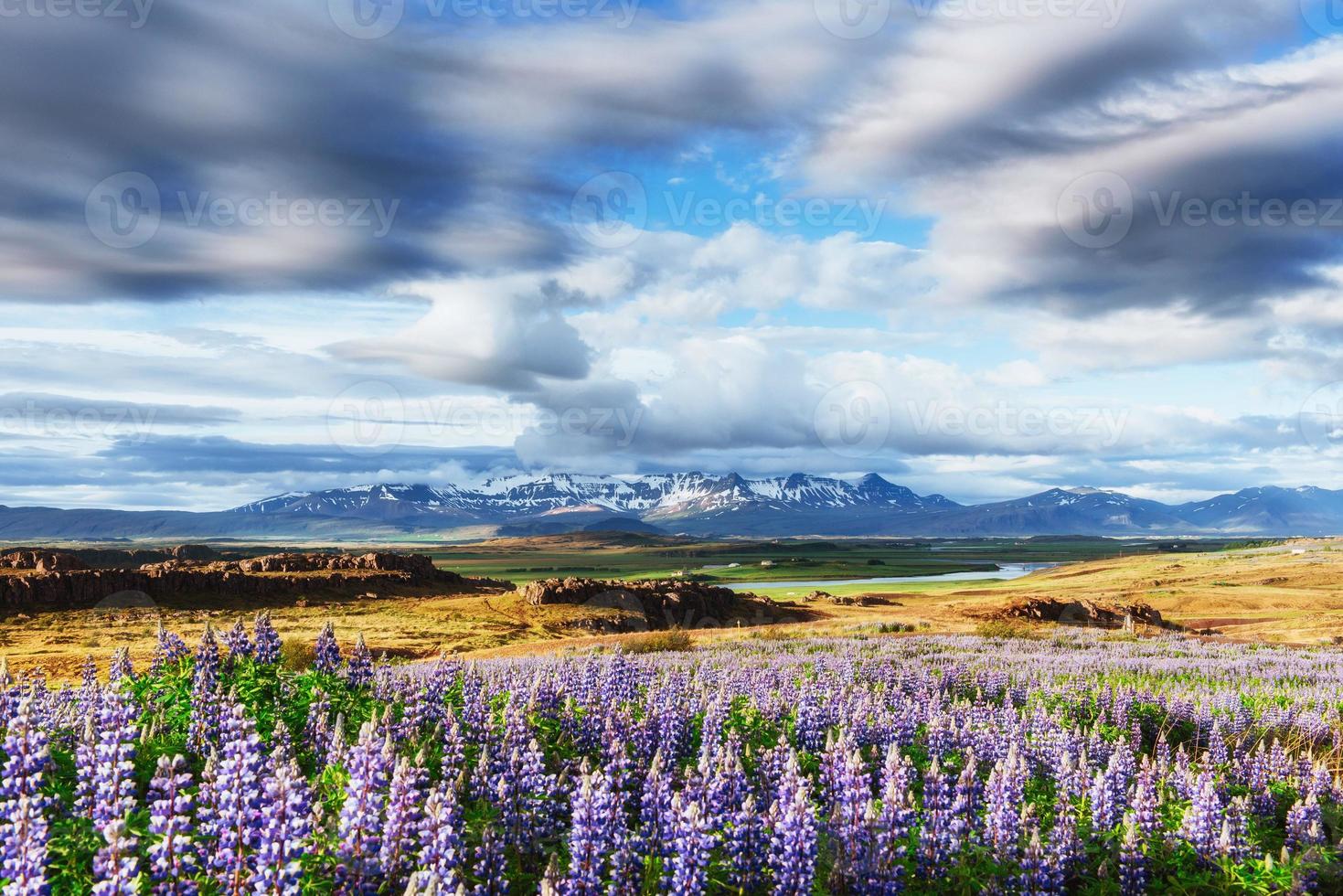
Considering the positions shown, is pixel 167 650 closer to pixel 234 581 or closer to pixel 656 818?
pixel 656 818

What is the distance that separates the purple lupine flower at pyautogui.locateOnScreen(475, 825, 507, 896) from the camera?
236 inches

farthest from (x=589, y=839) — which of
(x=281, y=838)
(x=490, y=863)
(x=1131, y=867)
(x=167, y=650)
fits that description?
(x=167, y=650)

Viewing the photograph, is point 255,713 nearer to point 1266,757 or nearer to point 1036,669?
point 1266,757

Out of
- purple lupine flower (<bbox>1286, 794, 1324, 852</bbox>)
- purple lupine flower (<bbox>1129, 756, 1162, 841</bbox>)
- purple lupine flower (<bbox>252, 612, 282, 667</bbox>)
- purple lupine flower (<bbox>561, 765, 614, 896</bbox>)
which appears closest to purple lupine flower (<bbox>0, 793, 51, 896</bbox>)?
purple lupine flower (<bbox>561, 765, 614, 896</bbox>)

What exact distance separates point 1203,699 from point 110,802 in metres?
16.9

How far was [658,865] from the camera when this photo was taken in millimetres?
6375

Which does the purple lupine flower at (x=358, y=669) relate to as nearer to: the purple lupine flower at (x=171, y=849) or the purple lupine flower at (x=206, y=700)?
the purple lupine flower at (x=206, y=700)

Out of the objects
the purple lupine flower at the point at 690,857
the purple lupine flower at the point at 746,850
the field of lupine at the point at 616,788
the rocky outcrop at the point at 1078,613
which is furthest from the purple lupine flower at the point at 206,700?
the rocky outcrop at the point at 1078,613

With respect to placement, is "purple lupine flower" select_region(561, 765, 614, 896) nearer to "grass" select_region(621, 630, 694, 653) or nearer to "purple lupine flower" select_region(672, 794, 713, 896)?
"purple lupine flower" select_region(672, 794, 713, 896)

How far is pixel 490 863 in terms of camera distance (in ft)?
20.2

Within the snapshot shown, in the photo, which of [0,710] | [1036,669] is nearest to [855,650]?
[1036,669]

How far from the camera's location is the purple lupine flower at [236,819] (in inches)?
203

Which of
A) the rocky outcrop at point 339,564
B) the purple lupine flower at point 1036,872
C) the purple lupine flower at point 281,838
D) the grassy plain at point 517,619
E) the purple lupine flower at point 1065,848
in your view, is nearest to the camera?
the purple lupine flower at point 281,838

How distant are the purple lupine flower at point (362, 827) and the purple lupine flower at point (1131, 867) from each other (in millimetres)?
6634
